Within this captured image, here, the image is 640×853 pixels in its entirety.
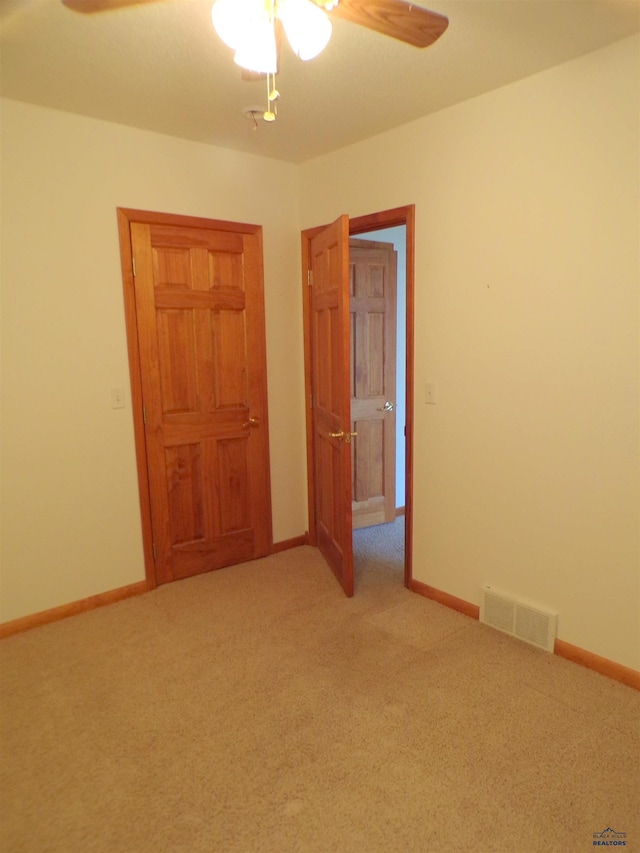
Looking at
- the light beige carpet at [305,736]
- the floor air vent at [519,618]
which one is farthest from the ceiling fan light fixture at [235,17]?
the floor air vent at [519,618]

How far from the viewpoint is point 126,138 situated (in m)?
2.75

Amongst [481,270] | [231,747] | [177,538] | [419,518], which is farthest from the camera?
[177,538]

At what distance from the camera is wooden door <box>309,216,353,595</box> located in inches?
109

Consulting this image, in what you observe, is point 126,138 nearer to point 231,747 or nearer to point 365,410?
point 365,410

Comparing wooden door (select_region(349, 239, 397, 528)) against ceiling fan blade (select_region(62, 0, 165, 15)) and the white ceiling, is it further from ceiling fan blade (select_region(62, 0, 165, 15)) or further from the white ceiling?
ceiling fan blade (select_region(62, 0, 165, 15))

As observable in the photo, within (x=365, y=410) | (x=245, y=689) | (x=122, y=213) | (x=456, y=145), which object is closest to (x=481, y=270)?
(x=456, y=145)

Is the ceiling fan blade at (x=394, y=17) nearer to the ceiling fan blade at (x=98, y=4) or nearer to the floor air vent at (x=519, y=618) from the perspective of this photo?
the ceiling fan blade at (x=98, y=4)

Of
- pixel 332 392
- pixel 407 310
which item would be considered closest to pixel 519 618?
pixel 332 392

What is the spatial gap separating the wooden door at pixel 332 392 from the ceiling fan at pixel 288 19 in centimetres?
129

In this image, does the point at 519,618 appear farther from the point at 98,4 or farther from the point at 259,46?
the point at 98,4

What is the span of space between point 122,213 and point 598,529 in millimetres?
2771

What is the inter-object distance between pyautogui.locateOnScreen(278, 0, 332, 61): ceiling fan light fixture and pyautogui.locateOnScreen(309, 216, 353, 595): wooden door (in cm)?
134

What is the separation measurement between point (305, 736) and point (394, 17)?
232cm

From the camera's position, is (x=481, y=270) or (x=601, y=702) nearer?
(x=601, y=702)
